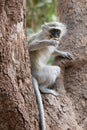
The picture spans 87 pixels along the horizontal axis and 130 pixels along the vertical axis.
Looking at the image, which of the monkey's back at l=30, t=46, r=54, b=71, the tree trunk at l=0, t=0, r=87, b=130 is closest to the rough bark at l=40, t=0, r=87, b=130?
the tree trunk at l=0, t=0, r=87, b=130

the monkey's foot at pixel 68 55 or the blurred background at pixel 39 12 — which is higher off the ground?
the monkey's foot at pixel 68 55

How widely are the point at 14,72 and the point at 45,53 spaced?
1.00 meters

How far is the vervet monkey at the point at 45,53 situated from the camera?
3.56 metres

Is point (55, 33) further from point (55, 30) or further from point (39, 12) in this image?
point (39, 12)

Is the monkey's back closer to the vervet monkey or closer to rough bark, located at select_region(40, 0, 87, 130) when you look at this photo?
the vervet monkey

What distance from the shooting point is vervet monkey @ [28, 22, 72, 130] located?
3.56 meters

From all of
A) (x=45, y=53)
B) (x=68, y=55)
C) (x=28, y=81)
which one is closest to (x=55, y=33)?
(x=45, y=53)

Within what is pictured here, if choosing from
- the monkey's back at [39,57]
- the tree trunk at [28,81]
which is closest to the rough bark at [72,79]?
the tree trunk at [28,81]

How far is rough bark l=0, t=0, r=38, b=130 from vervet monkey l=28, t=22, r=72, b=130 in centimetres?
49

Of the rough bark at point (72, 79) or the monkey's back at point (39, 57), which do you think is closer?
the rough bark at point (72, 79)

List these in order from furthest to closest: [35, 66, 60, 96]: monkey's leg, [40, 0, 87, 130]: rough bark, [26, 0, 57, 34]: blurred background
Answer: [26, 0, 57, 34]: blurred background
[35, 66, 60, 96]: monkey's leg
[40, 0, 87, 130]: rough bark

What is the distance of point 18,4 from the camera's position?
2.73 metres

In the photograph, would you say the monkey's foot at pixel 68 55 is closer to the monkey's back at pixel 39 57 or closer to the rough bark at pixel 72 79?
the rough bark at pixel 72 79

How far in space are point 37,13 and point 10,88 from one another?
15.9 feet
